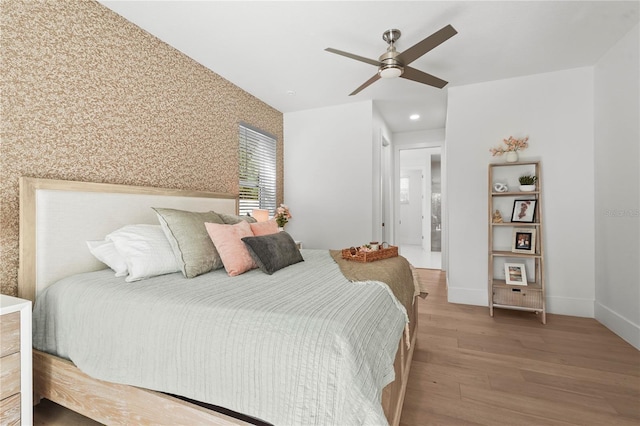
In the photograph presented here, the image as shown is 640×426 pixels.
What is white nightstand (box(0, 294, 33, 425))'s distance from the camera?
4.25 feet

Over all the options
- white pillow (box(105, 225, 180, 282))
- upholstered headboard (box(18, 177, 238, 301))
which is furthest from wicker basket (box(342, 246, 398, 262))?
upholstered headboard (box(18, 177, 238, 301))

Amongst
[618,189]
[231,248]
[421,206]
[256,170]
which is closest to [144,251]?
[231,248]

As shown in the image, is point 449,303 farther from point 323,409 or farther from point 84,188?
point 84,188

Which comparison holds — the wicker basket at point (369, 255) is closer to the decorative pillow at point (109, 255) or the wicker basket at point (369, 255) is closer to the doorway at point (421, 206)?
the decorative pillow at point (109, 255)

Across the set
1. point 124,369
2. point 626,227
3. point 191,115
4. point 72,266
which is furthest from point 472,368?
point 191,115

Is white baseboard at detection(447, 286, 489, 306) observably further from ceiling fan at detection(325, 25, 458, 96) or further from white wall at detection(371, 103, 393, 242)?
ceiling fan at detection(325, 25, 458, 96)

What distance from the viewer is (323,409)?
931 mm

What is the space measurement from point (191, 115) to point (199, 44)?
61cm

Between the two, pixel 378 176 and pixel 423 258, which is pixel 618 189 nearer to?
pixel 378 176

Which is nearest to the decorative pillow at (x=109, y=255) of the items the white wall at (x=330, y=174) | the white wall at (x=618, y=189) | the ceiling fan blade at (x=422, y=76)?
the ceiling fan blade at (x=422, y=76)

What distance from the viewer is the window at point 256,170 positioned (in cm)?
361

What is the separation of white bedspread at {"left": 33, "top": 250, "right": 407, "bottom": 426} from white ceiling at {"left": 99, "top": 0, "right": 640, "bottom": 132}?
6.22 ft

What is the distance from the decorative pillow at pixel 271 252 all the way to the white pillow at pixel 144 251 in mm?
470

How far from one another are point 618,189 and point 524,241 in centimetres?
89
